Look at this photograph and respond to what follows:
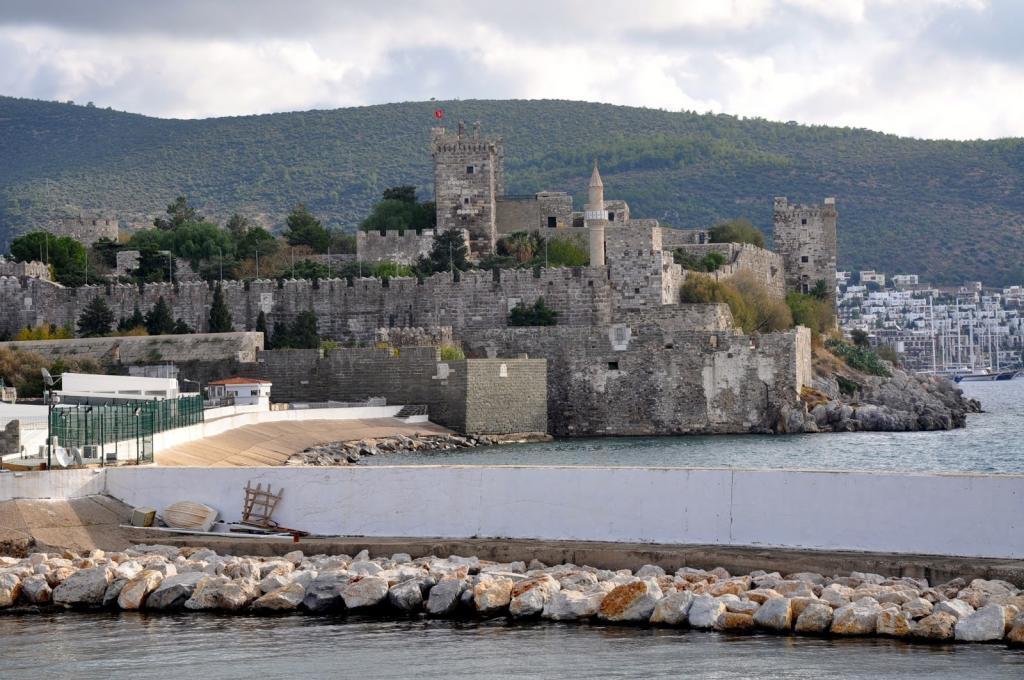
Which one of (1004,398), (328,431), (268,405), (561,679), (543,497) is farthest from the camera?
(1004,398)

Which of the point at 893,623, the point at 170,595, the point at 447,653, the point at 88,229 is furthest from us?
the point at 88,229

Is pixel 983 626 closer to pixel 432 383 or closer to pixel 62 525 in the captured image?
pixel 62 525

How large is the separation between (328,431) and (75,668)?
70.6 ft

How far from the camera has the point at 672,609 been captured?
45.8 ft

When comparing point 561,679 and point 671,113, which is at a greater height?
point 671,113

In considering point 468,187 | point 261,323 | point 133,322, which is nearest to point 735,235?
point 468,187

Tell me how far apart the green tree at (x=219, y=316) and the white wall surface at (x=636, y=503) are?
26.4 meters

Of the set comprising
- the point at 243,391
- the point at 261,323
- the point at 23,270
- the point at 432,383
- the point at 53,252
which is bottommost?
the point at 243,391

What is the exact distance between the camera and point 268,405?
37469 millimetres

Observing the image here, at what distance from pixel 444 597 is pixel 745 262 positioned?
1457 inches

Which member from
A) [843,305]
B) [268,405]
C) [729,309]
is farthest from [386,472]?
[843,305]

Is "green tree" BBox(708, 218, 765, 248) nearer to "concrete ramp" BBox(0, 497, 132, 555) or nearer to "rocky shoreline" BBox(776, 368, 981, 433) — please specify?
"rocky shoreline" BBox(776, 368, 981, 433)

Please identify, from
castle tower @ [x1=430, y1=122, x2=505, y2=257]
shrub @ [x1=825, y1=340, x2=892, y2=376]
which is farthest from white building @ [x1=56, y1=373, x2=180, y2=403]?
shrub @ [x1=825, y1=340, x2=892, y2=376]

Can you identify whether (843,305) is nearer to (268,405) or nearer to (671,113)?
(671,113)
